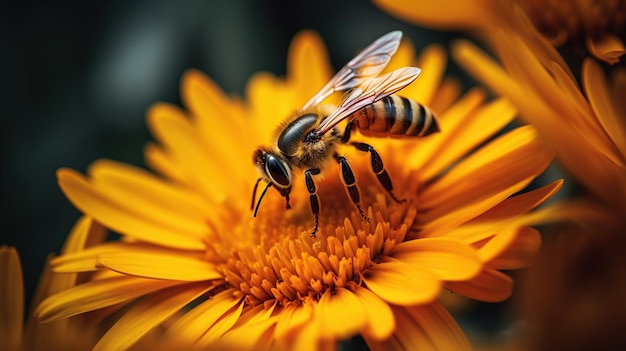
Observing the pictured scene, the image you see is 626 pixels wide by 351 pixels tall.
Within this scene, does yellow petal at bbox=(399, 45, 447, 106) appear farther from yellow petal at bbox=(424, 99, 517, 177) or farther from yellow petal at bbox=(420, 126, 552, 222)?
yellow petal at bbox=(420, 126, 552, 222)

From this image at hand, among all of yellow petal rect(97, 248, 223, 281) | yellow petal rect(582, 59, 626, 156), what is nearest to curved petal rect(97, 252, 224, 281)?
yellow petal rect(97, 248, 223, 281)

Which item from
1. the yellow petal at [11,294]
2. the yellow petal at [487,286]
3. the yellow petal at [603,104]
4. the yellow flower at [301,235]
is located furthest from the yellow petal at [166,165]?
the yellow petal at [603,104]

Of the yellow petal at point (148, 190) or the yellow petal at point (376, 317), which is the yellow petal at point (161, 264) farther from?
the yellow petal at point (376, 317)

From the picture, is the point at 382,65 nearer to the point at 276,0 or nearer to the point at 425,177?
the point at 425,177

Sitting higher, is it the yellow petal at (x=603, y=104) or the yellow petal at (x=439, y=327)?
the yellow petal at (x=603, y=104)

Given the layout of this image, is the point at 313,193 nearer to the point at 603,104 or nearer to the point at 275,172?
the point at 275,172

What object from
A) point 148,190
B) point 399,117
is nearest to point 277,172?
point 399,117
